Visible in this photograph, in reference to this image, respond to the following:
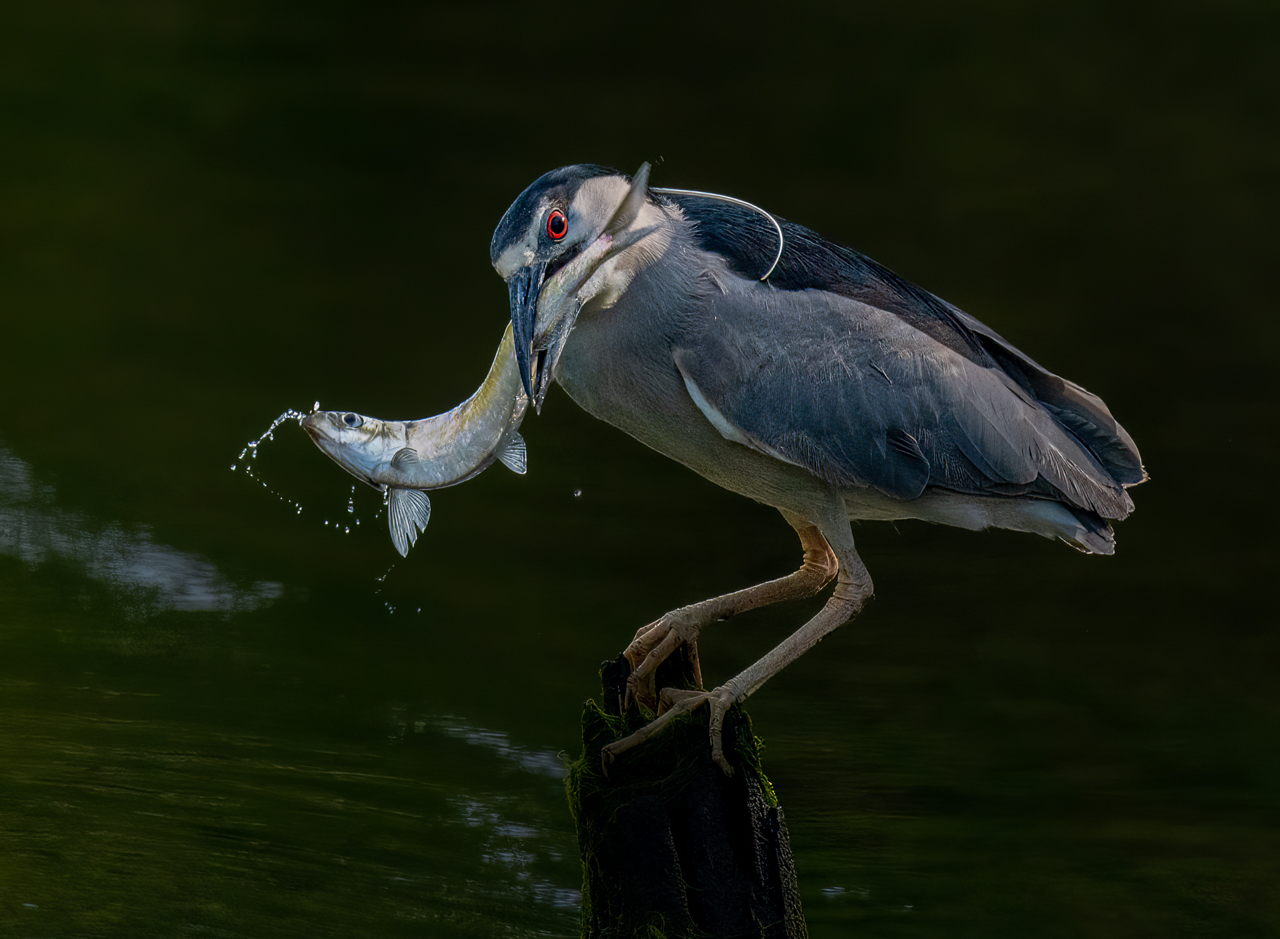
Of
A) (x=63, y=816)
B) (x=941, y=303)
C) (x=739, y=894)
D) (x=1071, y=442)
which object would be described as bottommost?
(x=63, y=816)

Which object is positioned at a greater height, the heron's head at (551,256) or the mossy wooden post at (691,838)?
the heron's head at (551,256)

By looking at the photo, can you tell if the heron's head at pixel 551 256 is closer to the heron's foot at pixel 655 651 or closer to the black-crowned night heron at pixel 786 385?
the black-crowned night heron at pixel 786 385

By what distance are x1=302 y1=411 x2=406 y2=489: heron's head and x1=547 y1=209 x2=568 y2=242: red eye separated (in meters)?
0.44

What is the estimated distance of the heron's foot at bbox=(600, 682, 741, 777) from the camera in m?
2.50

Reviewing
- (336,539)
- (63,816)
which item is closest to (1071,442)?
(63,816)

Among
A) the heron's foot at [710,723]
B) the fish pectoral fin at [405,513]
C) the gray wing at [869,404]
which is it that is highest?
the gray wing at [869,404]

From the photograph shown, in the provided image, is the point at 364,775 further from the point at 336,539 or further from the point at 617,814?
the point at 617,814

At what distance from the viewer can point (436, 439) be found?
2656 mm

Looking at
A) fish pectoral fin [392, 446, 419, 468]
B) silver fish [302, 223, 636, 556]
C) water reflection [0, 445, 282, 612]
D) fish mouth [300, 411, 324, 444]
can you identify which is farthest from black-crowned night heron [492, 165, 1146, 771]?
water reflection [0, 445, 282, 612]

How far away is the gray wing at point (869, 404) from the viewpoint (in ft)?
8.68

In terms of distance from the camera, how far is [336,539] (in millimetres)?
5512

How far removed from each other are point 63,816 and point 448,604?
62.1 inches

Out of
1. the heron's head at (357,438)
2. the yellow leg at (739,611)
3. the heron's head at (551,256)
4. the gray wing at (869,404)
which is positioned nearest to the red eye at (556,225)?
the heron's head at (551,256)

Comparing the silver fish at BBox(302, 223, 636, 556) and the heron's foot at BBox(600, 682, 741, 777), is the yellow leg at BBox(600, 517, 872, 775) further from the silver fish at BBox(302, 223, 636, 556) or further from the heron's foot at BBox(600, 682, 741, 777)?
the silver fish at BBox(302, 223, 636, 556)
